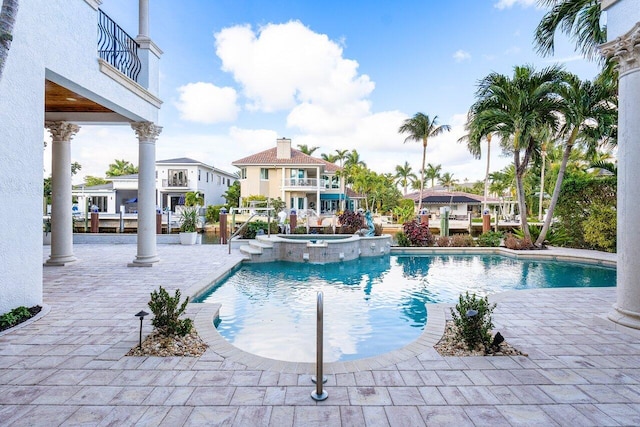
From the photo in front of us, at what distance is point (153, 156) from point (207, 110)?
17.7 metres

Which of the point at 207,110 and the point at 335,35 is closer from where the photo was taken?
the point at 335,35

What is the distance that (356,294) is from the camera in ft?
28.3

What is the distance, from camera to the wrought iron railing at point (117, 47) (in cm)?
831

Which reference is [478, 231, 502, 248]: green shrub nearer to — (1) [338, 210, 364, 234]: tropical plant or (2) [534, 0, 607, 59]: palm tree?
(1) [338, 210, 364, 234]: tropical plant

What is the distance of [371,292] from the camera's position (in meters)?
8.86

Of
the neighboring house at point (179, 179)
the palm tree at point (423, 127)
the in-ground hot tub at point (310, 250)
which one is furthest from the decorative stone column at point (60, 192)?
the palm tree at point (423, 127)

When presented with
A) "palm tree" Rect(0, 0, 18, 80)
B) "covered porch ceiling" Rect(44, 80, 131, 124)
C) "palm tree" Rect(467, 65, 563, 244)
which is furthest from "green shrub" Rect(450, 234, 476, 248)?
"palm tree" Rect(0, 0, 18, 80)

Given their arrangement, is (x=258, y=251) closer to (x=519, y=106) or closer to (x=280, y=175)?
(x=519, y=106)

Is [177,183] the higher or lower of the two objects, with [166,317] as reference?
higher

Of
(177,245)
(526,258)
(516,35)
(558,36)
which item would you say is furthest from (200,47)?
(526,258)

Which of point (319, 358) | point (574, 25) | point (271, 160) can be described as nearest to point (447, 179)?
point (271, 160)

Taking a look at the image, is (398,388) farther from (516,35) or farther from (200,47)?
(200,47)

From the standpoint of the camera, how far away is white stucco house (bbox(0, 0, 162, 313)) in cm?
539

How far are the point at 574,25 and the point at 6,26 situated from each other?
40.9 ft
